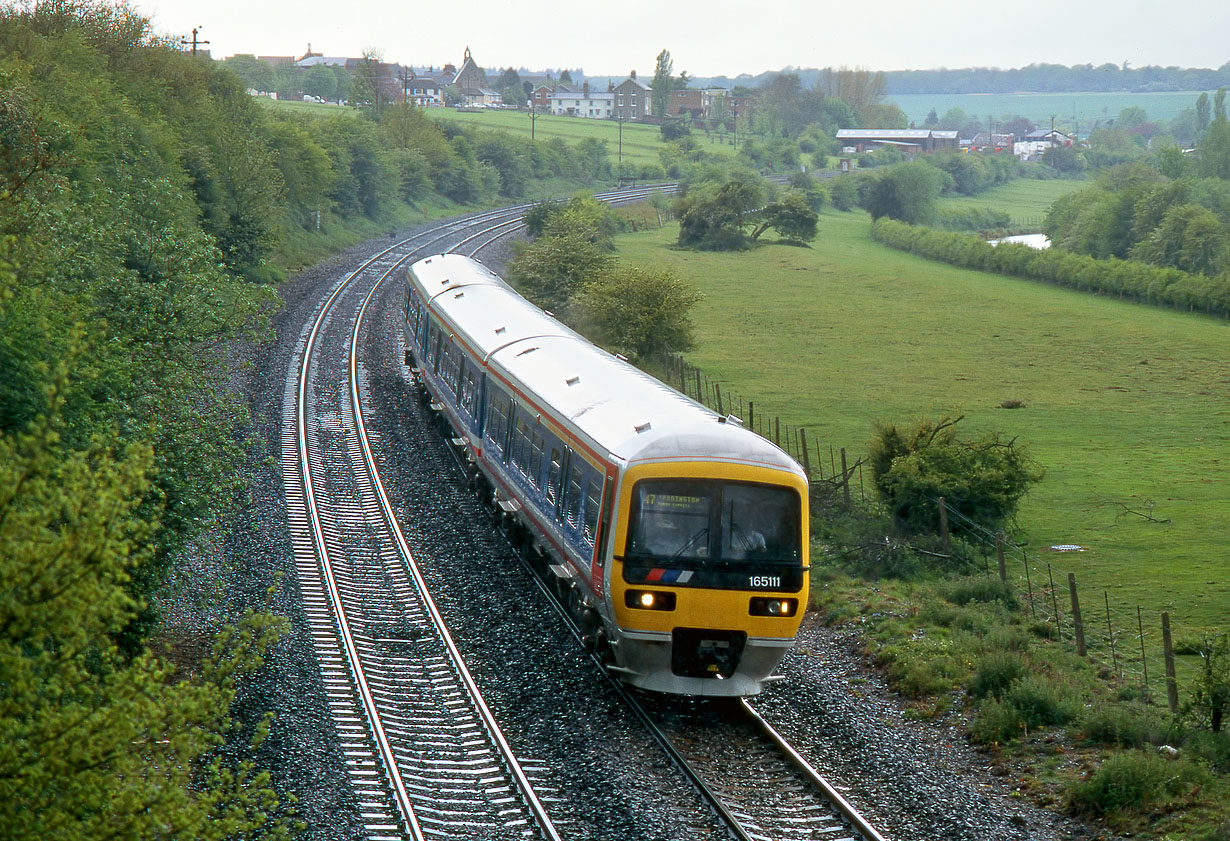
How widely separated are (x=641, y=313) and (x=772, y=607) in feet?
79.6

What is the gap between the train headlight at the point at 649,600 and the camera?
1270cm

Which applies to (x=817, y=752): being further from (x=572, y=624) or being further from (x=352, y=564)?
(x=352, y=564)

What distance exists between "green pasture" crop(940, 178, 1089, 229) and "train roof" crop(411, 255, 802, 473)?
91.8 metres

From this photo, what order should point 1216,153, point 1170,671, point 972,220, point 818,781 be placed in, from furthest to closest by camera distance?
1. point 1216,153
2. point 972,220
3. point 1170,671
4. point 818,781

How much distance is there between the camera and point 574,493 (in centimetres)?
1485

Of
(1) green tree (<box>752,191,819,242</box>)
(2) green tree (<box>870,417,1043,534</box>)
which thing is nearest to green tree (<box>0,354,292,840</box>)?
(2) green tree (<box>870,417,1043,534</box>)

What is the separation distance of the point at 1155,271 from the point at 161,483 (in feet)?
198

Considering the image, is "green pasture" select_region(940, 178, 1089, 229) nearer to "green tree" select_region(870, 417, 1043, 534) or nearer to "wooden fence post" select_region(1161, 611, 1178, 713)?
"green tree" select_region(870, 417, 1043, 534)

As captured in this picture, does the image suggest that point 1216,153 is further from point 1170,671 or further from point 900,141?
point 1170,671

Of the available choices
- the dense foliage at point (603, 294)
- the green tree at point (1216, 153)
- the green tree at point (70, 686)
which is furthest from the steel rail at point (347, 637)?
the green tree at point (1216, 153)

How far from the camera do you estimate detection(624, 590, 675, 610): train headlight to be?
12695 mm

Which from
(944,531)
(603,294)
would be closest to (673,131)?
(603,294)

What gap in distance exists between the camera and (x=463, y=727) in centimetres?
1275

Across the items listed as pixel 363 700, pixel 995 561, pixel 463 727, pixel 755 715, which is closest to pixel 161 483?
pixel 363 700
